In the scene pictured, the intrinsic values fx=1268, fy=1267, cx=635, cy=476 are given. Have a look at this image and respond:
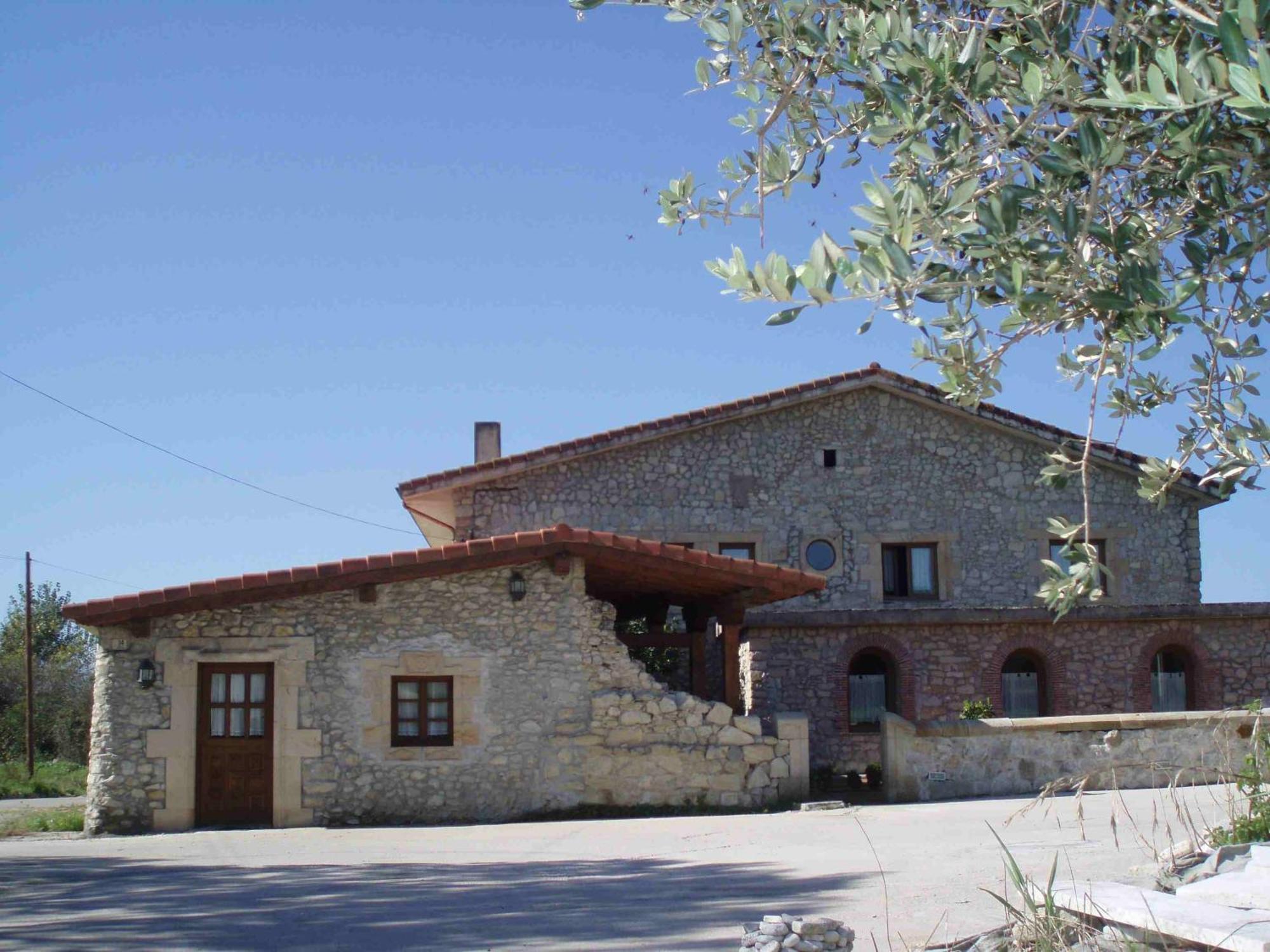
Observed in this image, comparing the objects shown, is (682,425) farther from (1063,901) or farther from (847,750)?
(1063,901)

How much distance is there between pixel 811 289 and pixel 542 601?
9593 mm

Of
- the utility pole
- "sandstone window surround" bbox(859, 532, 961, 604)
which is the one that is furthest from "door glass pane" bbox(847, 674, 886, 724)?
the utility pole

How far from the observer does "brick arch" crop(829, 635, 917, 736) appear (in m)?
18.1

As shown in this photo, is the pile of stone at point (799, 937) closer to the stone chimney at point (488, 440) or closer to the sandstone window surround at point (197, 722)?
the sandstone window surround at point (197, 722)

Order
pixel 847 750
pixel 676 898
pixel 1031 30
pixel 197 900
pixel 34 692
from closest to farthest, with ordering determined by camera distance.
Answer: pixel 1031 30 → pixel 676 898 → pixel 197 900 → pixel 847 750 → pixel 34 692

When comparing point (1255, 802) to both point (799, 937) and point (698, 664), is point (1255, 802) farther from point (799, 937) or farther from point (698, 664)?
point (698, 664)

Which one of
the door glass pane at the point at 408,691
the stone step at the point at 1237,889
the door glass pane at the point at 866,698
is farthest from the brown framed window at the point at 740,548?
the stone step at the point at 1237,889

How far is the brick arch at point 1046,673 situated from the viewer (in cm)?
1836

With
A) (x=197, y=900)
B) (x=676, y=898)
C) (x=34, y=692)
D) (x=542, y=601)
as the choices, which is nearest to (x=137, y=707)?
(x=542, y=601)

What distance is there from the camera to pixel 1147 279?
14.1 feet

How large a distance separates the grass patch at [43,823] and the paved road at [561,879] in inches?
92.6

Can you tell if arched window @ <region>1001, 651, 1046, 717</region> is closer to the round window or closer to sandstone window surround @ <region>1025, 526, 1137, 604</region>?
sandstone window surround @ <region>1025, 526, 1137, 604</region>

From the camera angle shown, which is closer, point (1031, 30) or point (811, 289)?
point (811, 289)

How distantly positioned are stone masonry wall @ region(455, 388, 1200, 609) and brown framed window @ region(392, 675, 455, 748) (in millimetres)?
5776
